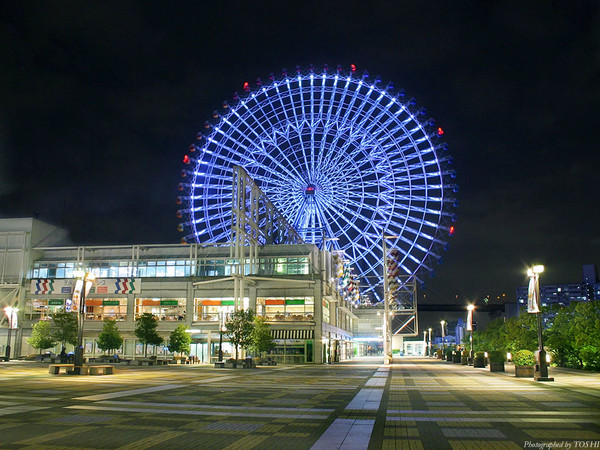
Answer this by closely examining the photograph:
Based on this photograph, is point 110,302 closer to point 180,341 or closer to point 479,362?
point 180,341

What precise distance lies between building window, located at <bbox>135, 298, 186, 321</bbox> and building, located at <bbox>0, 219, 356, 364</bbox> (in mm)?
125

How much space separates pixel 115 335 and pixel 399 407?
49759 mm

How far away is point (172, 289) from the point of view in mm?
68812

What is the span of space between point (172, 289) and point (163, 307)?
2532mm

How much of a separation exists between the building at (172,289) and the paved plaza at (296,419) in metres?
41.6

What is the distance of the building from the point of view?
6462 centimetres

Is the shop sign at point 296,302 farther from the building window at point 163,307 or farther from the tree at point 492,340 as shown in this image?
the tree at point 492,340

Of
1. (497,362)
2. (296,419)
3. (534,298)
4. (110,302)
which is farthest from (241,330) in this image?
(296,419)

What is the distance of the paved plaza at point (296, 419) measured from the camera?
10.7 metres

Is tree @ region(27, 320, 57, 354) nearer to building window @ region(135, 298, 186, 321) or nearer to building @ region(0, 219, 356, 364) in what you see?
building @ region(0, 219, 356, 364)

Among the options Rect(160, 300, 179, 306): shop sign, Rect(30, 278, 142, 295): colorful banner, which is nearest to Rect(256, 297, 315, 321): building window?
Rect(160, 300, 179, 306): shop sign

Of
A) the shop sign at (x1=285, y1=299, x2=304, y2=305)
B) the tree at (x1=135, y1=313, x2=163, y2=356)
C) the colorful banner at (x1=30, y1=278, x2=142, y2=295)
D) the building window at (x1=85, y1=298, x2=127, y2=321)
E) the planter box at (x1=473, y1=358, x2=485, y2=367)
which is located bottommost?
the planter box at (x1=473, y1=358, x2=485, y2=367)

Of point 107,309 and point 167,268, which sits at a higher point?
point 167,268

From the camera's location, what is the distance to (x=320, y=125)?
65812 millimetres
